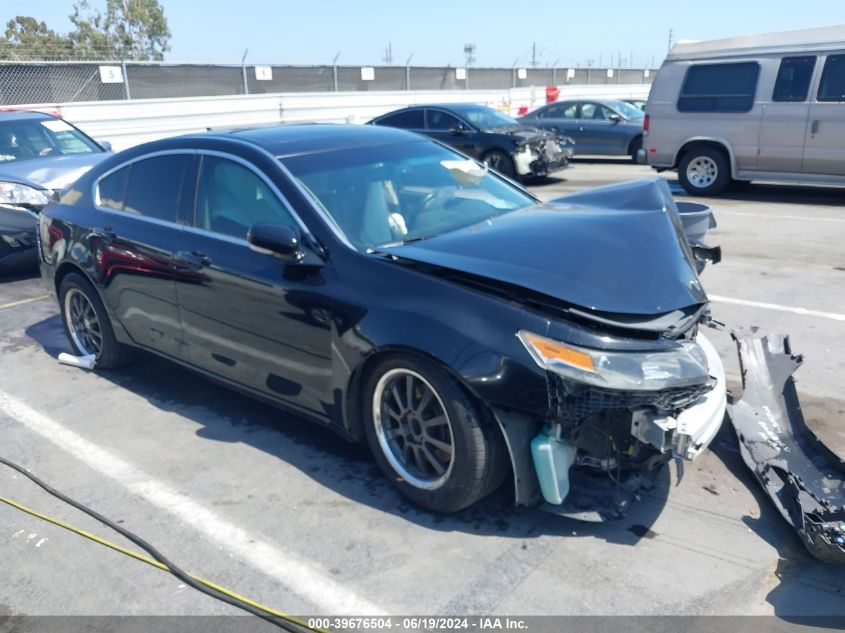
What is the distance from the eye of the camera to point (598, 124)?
56.1 feet

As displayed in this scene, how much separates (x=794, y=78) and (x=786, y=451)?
28.9 ft

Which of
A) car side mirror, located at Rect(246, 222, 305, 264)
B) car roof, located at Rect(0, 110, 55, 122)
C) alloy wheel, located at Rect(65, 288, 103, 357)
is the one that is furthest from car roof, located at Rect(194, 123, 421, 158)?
car roof, located at Rect(0, 110, 55, 122)

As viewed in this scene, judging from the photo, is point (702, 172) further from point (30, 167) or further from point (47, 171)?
point (30, 167)

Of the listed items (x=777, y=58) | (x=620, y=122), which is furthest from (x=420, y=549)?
(x=620, y=122)

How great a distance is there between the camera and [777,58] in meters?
10.9

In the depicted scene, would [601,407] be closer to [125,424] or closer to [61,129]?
[125,424]

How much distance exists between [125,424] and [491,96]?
72.5 feet

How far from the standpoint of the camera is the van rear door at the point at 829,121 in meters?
10.4

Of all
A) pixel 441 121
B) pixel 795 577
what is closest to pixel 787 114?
pixel 441 121

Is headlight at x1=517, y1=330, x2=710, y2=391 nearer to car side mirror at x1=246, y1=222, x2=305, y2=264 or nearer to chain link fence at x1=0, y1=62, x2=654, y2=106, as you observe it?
car side mirror at x1=246, y1=222, x2=305, y2=264

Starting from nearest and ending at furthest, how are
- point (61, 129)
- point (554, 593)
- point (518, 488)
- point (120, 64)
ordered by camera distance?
1. point (554, 593)
2. point (518, 488)
3. point (61, 129)
4. point (120, 64)

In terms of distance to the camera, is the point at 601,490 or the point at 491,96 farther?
the point at 491,96

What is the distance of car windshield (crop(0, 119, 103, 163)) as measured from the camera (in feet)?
28.6

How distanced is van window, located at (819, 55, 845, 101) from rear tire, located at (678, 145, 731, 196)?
1654mm
